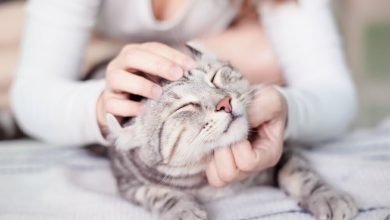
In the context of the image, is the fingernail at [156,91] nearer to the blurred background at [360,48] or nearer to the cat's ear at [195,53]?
the cat's ear at [195,53]

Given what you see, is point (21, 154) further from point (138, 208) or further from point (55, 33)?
point (138, 208)

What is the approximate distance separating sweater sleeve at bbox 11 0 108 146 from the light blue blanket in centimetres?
Answer: 7

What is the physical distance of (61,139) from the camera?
102cm

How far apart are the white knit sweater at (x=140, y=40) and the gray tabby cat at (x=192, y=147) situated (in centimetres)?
12

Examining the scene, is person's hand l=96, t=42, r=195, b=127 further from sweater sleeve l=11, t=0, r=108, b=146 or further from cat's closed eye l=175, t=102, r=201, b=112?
sweater sleeve l=11, t=0, r=108, b=146

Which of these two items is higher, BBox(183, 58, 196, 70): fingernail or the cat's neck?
BBox(183, 58, 196, 70): fingernail

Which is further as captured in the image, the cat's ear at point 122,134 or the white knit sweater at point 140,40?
the white knit sweater at point 140,40

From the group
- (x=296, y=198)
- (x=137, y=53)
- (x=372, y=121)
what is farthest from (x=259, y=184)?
(x=372, y=121)

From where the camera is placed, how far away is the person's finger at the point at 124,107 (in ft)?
2.51

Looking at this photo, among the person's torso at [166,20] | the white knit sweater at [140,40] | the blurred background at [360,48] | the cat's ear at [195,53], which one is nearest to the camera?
the cat's ear at [195,53]

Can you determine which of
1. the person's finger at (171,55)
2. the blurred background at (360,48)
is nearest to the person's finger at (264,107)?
the person's finger at (171,55)

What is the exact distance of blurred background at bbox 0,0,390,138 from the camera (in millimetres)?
1447

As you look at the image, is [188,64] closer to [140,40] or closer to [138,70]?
[138,70]

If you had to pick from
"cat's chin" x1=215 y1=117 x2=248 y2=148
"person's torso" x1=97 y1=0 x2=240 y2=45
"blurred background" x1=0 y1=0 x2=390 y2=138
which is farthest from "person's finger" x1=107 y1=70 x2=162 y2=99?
"blurred background" x1=0 y1=0 x2=390 y2=138
